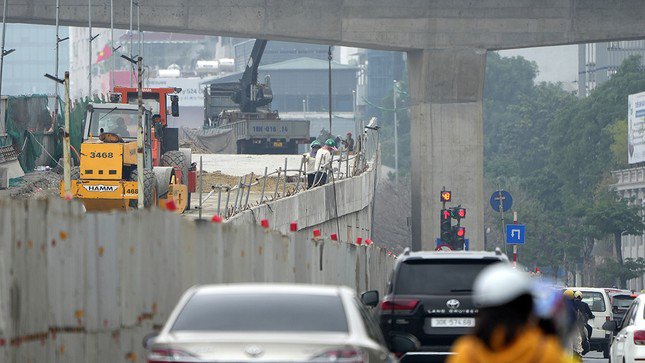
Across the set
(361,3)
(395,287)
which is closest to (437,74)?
(361,3)

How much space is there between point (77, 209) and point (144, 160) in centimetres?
2283

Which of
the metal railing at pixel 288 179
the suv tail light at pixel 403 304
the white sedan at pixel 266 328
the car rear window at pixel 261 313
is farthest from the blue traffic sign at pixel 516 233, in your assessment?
the car rear window at pixel 261 313

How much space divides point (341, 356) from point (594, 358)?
2479 centimetres

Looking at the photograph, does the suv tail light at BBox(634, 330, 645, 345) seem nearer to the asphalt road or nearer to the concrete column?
the asphalt road

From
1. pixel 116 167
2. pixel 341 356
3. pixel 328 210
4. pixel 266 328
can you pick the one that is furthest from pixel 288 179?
pixel 341 356

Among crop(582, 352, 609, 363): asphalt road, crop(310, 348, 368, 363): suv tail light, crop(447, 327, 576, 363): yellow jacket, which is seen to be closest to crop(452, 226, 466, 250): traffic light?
crop(582, 352, 609, 363): asphalt road

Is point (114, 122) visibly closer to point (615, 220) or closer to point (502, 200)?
point (502, 200)

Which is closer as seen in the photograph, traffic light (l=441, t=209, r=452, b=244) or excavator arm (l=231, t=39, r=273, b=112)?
traffic light (l=441, t=209, r=452, b=244)

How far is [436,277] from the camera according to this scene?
58.9 ft

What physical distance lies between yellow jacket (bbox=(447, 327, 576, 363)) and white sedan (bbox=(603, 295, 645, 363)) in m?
11.8

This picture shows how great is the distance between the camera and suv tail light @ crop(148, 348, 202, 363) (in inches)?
406

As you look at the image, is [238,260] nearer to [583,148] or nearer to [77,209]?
[77,209]

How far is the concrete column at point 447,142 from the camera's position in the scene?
56.9 meters

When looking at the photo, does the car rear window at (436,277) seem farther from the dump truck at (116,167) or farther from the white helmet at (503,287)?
the dump truck at (116,167)
